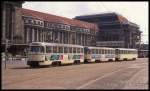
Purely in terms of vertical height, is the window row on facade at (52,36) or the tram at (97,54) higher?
the window row on facade at (52,36)

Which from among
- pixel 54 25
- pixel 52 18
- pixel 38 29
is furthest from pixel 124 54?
pixel 52 18

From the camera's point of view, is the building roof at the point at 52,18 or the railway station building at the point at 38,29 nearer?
the railway station building at the point at 38,29

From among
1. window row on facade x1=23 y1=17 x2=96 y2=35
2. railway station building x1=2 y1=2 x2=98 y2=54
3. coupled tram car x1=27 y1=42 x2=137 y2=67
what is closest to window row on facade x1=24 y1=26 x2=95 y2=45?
railway station building x1=2 y1=2 x2=98 y2=54

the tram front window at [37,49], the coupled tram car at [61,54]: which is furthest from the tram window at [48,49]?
the tram front window at [37,49]

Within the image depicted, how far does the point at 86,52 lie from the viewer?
170ft

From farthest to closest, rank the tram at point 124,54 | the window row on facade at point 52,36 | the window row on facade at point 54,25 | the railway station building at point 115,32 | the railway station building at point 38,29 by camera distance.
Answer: the railway station building at point 115,32 < the window row on facade at point 52,36 < the window row on facade at point 54,25 < the railway station building at point 38,29 < the tram at point 124,54

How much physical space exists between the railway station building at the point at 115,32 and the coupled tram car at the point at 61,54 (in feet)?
299

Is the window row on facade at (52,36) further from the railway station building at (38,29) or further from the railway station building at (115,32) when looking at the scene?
the railway station building at (115,32)

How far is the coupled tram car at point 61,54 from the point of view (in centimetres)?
3699

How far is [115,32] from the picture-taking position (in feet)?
502

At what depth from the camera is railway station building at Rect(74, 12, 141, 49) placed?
498 feet

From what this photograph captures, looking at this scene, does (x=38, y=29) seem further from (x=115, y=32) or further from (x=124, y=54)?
(x=115, y=32)

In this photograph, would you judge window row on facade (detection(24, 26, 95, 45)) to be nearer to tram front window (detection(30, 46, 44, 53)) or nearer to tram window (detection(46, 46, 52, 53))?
tram window (detection(46, 46, 52, 53))

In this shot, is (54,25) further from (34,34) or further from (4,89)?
(4,89)
